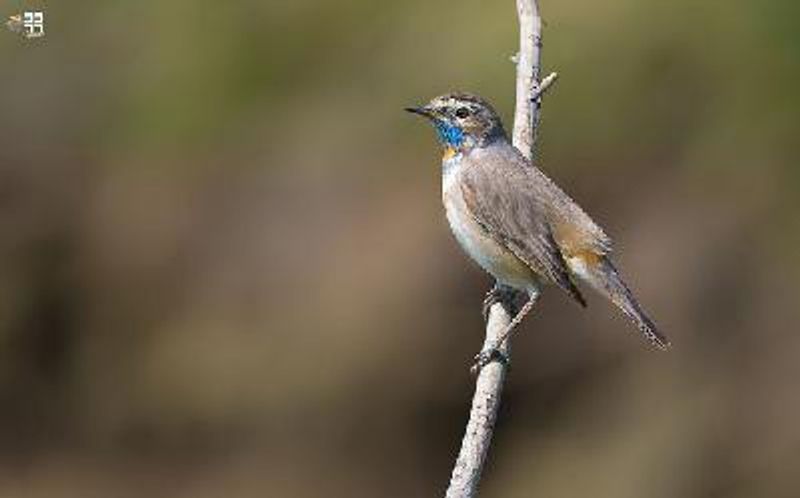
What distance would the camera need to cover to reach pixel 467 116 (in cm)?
905

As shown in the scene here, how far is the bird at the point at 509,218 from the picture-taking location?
354 inches

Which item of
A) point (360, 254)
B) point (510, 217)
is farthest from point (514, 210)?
point (360, 254)

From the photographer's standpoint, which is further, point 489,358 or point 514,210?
point 514,210

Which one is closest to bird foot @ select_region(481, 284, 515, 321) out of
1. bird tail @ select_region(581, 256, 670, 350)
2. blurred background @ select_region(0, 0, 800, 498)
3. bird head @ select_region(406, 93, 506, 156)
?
bird tail @ select_region(581, 256, 670, 350)

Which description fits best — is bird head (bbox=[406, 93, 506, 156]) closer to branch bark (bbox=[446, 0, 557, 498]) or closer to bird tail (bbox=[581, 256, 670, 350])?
branch bark (bbox=[446, 0, 557, 498])

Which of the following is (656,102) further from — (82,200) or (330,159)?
(82,200)

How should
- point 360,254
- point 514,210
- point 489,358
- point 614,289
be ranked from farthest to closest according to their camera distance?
point 360,254 → point 514,210 → point 614,289 → point 489,358

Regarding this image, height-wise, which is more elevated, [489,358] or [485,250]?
[485,250]

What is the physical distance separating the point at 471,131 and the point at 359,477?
6.05 meters

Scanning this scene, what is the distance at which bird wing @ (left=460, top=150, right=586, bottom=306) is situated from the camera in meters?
8.97

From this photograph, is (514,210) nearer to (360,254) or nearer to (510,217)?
(510,217)

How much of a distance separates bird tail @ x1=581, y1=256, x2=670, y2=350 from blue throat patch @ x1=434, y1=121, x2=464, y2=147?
701mm

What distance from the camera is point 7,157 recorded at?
15.1m

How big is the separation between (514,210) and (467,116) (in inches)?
16.2
